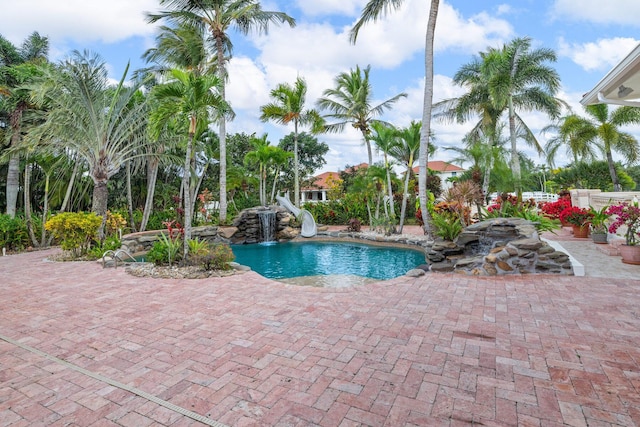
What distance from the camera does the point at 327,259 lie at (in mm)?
10367

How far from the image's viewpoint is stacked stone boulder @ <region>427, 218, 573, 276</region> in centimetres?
564

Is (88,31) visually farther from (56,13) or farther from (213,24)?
(213,24)

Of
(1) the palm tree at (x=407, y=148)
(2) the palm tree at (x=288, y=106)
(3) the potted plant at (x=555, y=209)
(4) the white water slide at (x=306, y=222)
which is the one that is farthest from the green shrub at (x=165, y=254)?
(3) the potted plant at (x=555, y=209)

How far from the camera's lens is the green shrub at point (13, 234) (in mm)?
10500

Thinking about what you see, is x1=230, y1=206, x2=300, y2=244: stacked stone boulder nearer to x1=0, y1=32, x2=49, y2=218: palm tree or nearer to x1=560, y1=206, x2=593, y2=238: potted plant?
x1=0, y1=32, x2=49, y2=218: palm tree

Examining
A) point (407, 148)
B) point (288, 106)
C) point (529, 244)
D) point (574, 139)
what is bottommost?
point (529, 244)

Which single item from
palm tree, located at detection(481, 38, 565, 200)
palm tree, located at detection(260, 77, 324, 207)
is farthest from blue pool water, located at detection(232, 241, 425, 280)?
palm tree, located at detection(481, 38, 565, 200)

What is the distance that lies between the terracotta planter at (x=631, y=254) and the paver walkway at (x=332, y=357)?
Result: 1248 mm

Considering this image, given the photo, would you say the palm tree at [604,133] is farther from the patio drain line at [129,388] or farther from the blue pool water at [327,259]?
the patio drain line at [129,388]

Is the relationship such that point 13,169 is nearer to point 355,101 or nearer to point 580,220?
point 355,101

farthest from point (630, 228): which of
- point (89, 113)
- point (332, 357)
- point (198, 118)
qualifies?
point (89, 113)

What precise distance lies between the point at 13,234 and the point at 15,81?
5.32m

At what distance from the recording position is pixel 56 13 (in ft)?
24.8

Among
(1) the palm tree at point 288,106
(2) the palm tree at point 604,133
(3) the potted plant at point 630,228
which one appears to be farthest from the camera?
(1) the palm tree at point 288,106
